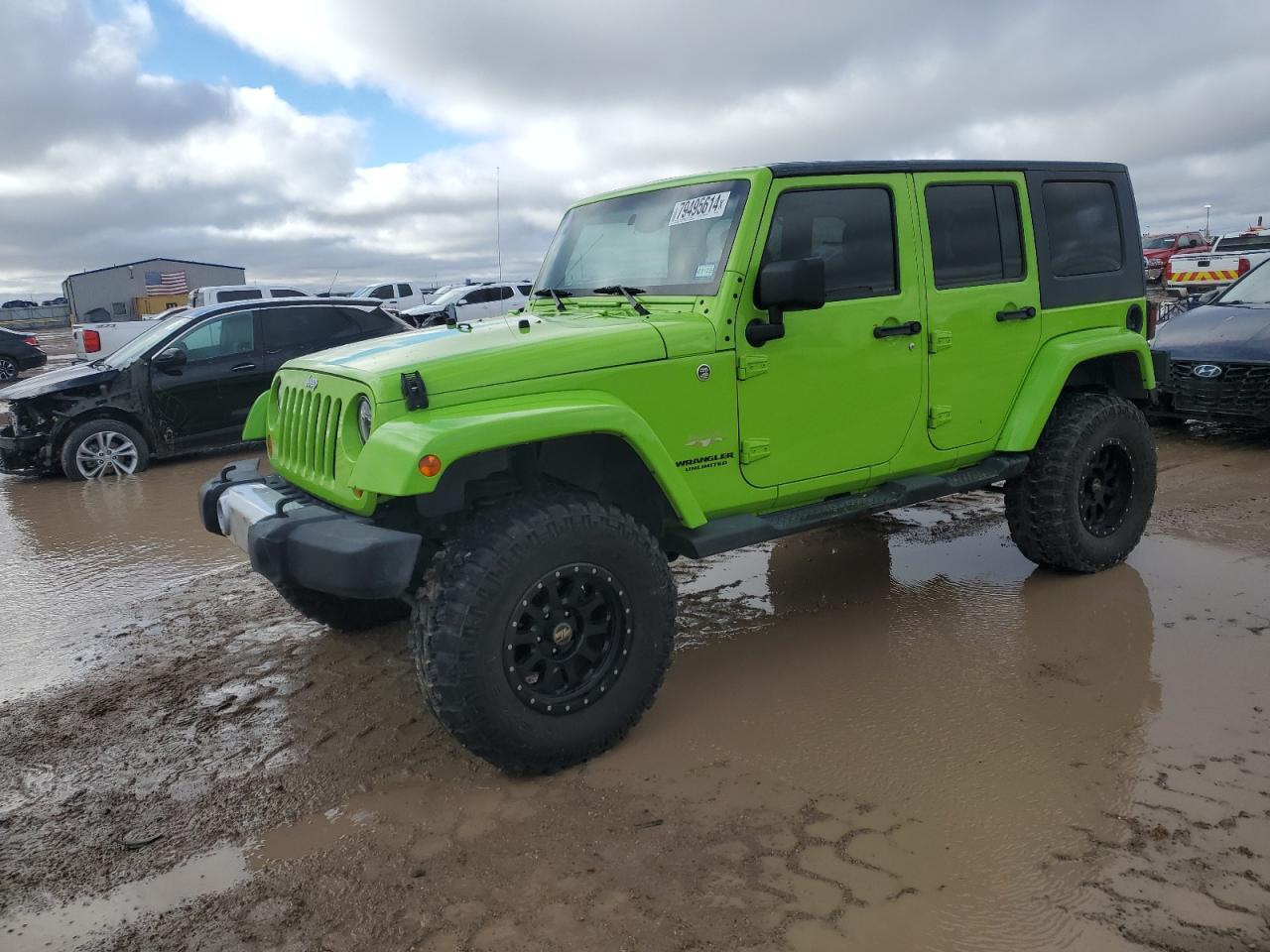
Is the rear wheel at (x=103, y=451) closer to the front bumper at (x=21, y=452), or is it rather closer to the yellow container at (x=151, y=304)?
the front bumper at (x=21, y=452)

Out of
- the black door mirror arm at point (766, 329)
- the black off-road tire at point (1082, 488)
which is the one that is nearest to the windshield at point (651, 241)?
the black door mirror arm at point (766, 329)

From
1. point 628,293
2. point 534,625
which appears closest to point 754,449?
point 628,293

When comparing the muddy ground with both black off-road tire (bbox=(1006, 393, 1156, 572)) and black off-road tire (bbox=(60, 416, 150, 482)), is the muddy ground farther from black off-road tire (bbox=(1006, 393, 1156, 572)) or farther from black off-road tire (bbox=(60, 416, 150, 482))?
black off-road tire (bbox=(60, 416, 150, 482))

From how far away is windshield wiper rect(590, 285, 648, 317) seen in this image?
374 centimetres

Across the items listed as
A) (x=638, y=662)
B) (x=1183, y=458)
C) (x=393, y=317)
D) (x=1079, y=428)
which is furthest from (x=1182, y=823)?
(x=393, y=317)

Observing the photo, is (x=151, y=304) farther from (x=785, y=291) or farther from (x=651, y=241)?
(x=785, y=291)

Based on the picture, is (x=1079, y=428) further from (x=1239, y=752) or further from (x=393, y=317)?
(x=393, y=317)

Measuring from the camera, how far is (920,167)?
13.8 ft

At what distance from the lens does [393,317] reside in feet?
32.8

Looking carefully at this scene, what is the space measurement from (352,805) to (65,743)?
1.39 metres

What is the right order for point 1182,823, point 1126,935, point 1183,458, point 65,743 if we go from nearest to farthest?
point 1126,935
point 1182,823
point 65,743
point 1183,458

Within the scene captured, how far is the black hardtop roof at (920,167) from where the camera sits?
3.79 metres

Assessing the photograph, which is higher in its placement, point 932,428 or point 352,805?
point 932,428

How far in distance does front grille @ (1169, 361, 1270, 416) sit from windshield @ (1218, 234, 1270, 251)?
12456 mm
